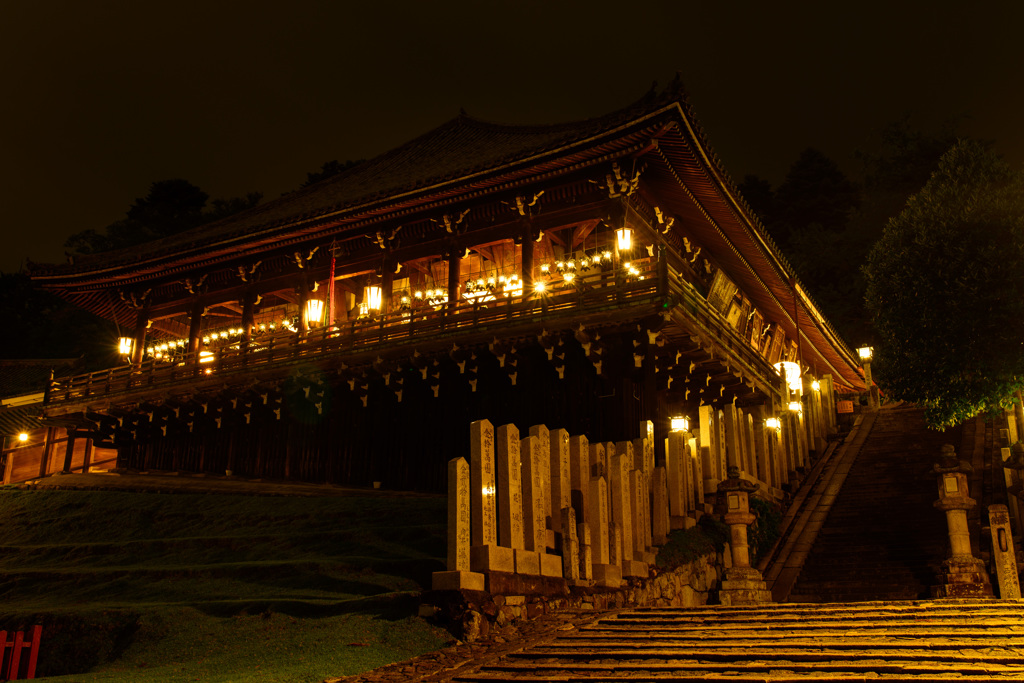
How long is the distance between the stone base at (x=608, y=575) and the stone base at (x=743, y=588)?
14.4 ft

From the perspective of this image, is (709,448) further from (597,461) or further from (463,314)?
(597,461)

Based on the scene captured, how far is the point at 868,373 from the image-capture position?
35469 mm

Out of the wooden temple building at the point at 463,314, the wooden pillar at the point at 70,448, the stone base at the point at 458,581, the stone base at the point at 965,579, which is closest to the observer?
the stone base at the point at 458,581

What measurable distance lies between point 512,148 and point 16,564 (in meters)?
14.6

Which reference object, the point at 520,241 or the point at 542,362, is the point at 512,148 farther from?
the point at 542,362

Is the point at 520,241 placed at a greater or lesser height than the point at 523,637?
greater

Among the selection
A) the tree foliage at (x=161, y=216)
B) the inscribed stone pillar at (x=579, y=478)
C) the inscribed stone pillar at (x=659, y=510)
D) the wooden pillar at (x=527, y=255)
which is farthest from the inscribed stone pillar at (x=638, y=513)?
the tree foliage at (x=161, y=216)

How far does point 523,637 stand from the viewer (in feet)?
24.7

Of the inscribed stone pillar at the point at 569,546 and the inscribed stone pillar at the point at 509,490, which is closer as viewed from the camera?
the inscribed stone pillar at the point at 509,490

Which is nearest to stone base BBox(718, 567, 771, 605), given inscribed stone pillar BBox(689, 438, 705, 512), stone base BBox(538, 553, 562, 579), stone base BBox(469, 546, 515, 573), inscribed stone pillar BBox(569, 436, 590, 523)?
inscribed stone pillar BBox(689, 438, 705, 512)

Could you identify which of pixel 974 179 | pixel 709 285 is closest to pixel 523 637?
pixel 709 285

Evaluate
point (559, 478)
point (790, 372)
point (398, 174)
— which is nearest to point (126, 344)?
point (398, 174)

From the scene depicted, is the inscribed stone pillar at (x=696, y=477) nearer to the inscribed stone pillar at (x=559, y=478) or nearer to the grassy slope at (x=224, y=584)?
the grassy slope at (x=224, y=584)

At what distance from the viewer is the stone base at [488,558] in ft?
25.5
